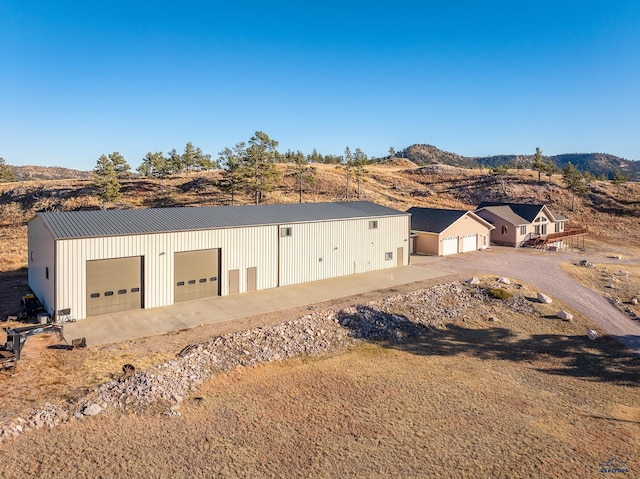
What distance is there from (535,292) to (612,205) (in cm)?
5667

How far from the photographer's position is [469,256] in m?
41.1

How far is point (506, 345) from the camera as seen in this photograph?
20.8 meters

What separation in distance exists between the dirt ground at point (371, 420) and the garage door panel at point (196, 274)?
17.0ft

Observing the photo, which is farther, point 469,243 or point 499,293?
point 469,243

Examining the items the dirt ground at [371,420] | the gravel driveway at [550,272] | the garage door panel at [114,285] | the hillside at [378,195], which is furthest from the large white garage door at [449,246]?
the garage door panel at [114,285]

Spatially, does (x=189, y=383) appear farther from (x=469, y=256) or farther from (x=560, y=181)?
(x=560, y=181)

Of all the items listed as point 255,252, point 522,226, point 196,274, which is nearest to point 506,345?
point 255,252

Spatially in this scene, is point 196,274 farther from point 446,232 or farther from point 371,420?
point 446,232

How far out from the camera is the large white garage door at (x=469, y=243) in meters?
43.7

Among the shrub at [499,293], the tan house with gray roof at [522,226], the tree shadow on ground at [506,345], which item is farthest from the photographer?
the tan house with gray roof at [522,226]

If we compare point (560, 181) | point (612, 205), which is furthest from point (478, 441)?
point (560, 181)

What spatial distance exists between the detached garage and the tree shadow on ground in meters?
19.3

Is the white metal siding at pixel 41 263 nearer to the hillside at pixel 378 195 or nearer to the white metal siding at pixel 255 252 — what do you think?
the white metal siding at pixel 255 252

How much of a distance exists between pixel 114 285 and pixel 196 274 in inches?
172
